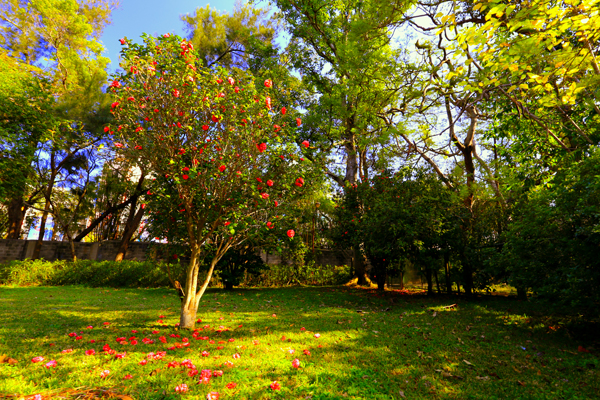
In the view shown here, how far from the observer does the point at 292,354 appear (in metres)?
4.25

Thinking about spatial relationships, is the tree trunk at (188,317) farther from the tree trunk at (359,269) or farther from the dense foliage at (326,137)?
the tree trunk at (359,269)

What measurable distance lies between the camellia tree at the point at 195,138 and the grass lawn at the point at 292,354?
135cm

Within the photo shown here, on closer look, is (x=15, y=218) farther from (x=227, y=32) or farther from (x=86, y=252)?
(x=227, y=32)

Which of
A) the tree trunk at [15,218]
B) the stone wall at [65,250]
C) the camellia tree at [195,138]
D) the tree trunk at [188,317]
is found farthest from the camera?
the tree trunk at [15,218]

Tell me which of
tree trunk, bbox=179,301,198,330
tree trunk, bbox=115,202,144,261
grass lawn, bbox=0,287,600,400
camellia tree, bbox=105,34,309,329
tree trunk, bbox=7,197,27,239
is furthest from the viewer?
tree trunk, bbox=7,197,27,239

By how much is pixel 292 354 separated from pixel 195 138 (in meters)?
3.69

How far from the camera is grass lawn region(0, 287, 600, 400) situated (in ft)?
10.4

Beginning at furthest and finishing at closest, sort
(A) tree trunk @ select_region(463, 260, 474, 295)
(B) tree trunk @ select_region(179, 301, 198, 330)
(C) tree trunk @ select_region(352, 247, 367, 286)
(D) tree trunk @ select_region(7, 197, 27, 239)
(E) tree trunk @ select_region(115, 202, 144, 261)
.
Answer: (D) tree trunk @ select_region(7, 197, 27, 239) < (E) tree trunk @ select_region(115, 202, 144, 261) < (C) tree trunk @ select_region(352, 247, 367, 286) < (A) tree trunk @ select_region(463, 260, 474, 295) < (B) tree trunk @ select_region(179, 301, 198, 330)

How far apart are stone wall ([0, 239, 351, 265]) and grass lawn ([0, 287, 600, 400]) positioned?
889cm

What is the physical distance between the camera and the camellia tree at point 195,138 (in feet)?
15.9

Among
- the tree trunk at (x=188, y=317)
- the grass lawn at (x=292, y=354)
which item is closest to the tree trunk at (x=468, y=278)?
the grass lawn at (x=292, y=354)

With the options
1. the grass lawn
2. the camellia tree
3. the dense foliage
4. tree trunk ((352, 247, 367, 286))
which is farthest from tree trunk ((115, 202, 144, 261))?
the camellia tree

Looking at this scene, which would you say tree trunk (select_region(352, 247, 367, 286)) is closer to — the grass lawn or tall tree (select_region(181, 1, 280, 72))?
the grass lawn

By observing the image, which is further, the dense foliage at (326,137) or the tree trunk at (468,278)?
the tree trunk at (468,278)
